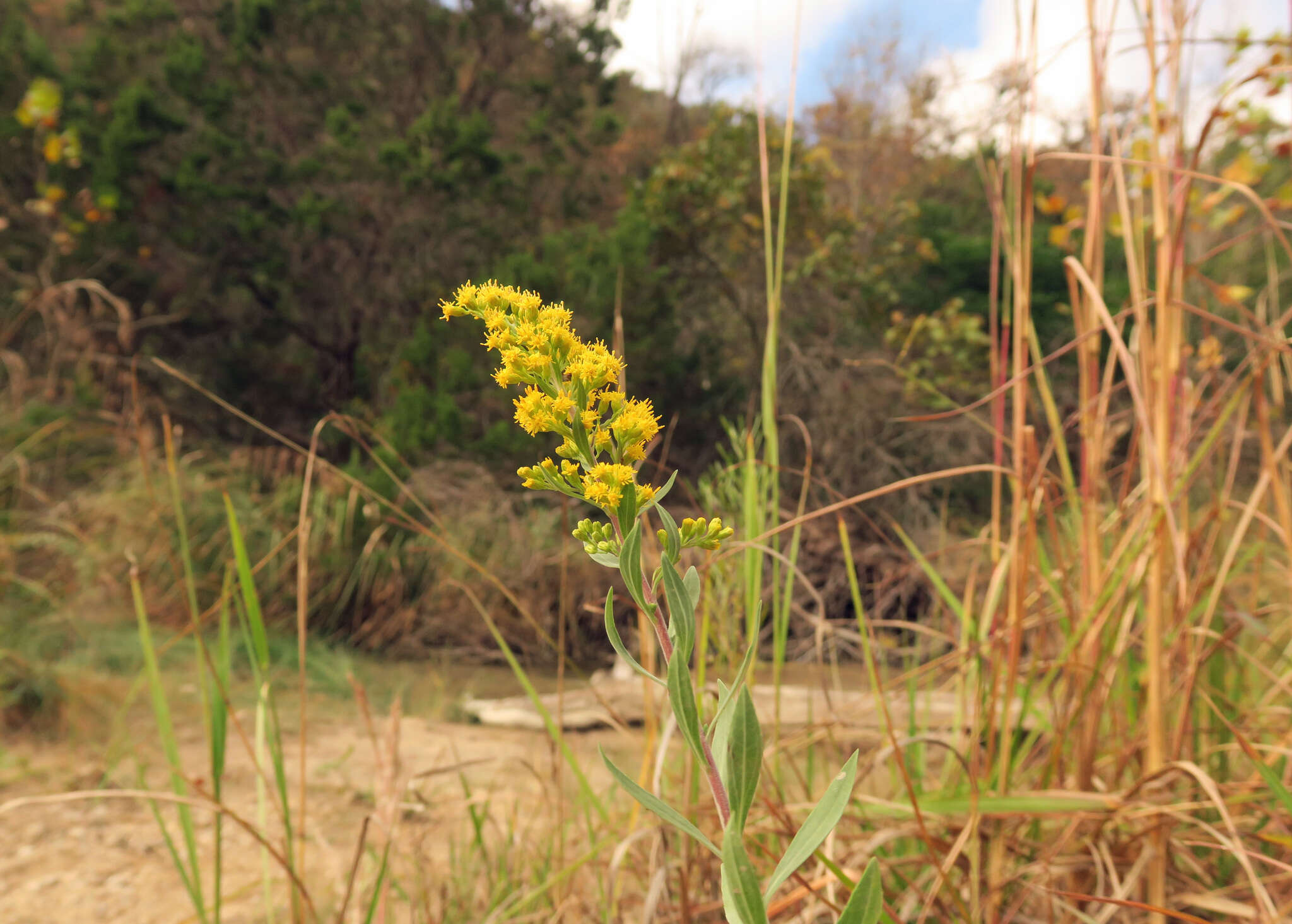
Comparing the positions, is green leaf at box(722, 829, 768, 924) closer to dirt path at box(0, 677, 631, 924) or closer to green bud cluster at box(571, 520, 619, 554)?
green bud cluster at box(571, 520, 619, 554)

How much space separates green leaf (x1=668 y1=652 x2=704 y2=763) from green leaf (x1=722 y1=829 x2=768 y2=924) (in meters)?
0.03

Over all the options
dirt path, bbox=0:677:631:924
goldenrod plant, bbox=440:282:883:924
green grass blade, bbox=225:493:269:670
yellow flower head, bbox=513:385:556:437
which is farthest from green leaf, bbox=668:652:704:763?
dirt path, bbox=0:677:631:924

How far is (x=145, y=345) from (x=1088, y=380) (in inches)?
223

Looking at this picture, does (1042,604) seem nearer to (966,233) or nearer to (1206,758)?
(1206,758)

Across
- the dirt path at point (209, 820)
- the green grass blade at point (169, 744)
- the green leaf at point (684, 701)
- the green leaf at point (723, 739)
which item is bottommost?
the dirt path at point (209, 820)

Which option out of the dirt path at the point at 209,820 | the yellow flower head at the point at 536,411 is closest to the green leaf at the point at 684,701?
the yellow flower head at the point at 536,411

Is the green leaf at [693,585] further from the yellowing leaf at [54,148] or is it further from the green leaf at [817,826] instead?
the yellowing leaf at [54,148]

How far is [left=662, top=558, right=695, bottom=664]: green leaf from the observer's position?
0.98ft

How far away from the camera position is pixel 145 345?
5.26 meters

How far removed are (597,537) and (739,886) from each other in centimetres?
14

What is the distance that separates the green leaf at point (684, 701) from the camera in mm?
288

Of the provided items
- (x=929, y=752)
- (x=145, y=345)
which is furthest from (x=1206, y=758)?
(x=145, y=345)

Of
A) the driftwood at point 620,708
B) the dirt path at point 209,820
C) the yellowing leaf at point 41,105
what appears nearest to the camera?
the dirt path at point 209,820

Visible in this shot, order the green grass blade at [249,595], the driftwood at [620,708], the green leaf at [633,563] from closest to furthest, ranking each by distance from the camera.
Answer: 1. the green leaf at [633,563]
2. the green grass blade at [249,595]
3. the driftwood at [620,708]
